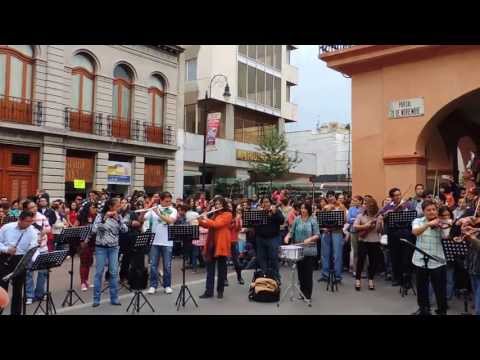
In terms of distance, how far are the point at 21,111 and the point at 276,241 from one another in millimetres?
15328

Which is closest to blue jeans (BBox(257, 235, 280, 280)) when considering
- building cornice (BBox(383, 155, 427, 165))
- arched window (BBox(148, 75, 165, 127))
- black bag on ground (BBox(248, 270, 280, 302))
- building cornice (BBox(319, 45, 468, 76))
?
black bag on ground (BBox(248, 270, 280, 302))

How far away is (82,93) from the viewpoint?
22.5m

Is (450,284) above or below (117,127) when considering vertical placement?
below

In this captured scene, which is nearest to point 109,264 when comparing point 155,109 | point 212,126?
point 155,109

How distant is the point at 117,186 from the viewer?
24.4 m

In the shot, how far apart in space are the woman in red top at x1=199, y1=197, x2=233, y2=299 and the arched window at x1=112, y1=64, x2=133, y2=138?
1637cm

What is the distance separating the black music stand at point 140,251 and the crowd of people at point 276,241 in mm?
227

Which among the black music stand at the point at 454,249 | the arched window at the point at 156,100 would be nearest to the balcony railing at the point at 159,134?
the arched window at the point at 156,100

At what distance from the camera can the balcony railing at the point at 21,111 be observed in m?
19.2

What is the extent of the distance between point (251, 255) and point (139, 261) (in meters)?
4.24

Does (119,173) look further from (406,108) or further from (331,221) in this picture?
(331,221)

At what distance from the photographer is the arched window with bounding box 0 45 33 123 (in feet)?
63.5

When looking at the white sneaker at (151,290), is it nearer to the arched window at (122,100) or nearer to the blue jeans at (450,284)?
the blue jeans at (450,284)
